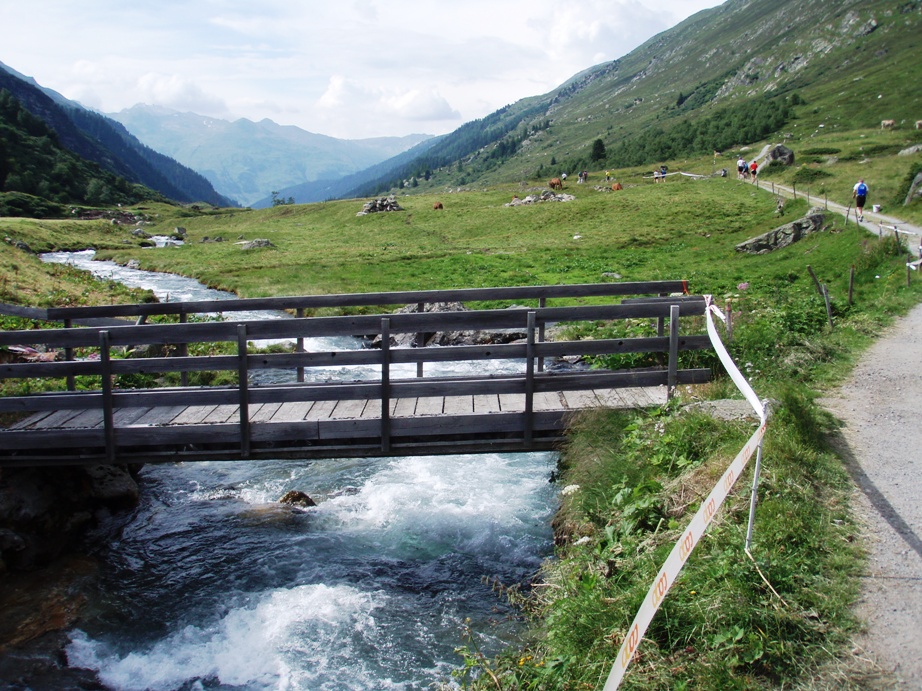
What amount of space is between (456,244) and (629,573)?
46.2 meters

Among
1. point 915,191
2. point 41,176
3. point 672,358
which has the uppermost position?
point 41,176

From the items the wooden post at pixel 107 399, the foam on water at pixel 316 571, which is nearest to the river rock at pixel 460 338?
the foam on water at pixel 316 571

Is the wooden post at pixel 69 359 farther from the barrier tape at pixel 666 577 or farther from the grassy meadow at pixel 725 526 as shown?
the barrier tape at pixel 666 577

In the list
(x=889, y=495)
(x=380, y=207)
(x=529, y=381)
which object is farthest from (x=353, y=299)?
(x=380, y=207)

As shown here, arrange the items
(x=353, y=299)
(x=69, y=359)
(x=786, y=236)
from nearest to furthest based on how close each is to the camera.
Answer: (x=69, y=359)
(x=353, y=299)
(x=786, y=236)

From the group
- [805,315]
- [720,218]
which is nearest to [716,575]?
[805,315]

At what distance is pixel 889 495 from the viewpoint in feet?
22.5

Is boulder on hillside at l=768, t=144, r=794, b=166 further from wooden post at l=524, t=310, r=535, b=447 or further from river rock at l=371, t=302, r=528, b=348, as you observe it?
wooden post at l=524, t=310, r=535, b=447

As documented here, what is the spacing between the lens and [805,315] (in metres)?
15.3

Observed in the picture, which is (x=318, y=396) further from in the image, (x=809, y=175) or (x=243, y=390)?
(x=809, y=175)

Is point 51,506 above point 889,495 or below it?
below

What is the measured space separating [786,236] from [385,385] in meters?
30.0

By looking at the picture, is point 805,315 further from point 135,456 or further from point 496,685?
point 135,456

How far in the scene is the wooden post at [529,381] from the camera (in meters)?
9.73
